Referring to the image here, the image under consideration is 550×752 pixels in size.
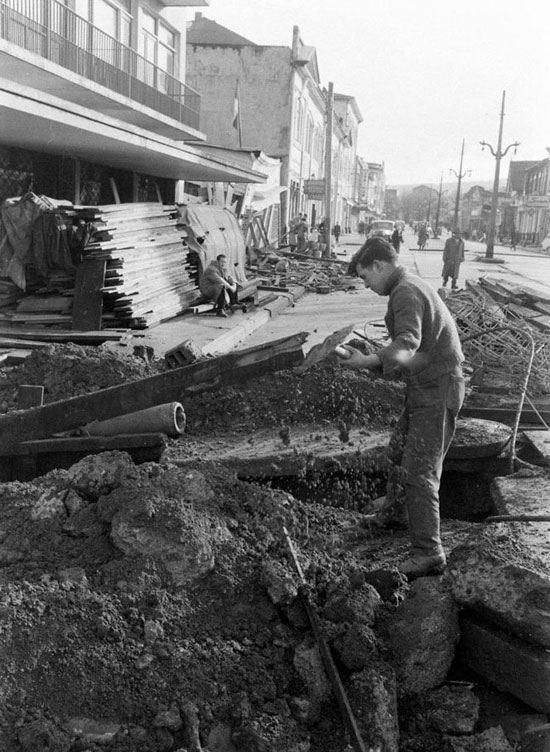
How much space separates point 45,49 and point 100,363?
41.1ft

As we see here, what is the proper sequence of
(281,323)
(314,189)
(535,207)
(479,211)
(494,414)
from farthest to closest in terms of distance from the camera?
(479,211)
(535,207)
(314,189)
(281,323)
(494,414)

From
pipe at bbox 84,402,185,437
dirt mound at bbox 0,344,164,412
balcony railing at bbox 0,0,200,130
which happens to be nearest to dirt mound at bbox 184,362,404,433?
pipe at bbox 84,402,185,437

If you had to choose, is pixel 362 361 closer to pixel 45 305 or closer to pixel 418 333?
pixel 418 333

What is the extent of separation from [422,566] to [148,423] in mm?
2385

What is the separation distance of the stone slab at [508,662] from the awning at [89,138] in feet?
26.2

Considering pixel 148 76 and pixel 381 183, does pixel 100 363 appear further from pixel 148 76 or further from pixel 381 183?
pixel 381 183

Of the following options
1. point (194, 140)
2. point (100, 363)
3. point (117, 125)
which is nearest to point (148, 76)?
point (194, 140)

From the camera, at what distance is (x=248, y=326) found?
1476cm

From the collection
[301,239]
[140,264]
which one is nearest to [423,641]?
[140,264]

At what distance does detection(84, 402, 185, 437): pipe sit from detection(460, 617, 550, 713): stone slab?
274 centimetres

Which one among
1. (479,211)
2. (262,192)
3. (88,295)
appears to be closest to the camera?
(88,295)

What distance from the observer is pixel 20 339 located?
11.4 metres

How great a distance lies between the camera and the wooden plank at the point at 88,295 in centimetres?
1208

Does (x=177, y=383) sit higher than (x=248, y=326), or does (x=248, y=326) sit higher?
(x=177, y=383)
